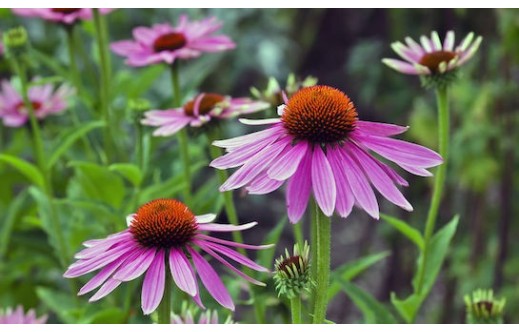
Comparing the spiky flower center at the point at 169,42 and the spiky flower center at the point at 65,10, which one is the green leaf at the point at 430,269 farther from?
the spiky flower center at the point at 65,10

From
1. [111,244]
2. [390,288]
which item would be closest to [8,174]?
[111,244]

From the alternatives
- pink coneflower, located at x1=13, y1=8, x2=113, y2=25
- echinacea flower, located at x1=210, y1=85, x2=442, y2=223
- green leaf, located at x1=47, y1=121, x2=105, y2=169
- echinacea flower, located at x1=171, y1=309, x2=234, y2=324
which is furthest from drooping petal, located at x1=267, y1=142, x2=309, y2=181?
pink coneflower, located at x1=13, y1=8, x2=113, y2=25

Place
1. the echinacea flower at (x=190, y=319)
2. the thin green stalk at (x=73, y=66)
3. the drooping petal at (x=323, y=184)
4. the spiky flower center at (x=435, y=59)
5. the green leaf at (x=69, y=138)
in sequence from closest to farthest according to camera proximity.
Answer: the drooping petal at (x=323, y=184) < the echinacea flower at (x=190, y=319) < the spiky flower center at (x=435, y=59) < the green leaf at (x=69, y=138) < the thin green stalk at (x=73, y=66)

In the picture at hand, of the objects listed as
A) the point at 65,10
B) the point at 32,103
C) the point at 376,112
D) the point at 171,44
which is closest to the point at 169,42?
the point at 171,44

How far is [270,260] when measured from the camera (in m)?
0.66

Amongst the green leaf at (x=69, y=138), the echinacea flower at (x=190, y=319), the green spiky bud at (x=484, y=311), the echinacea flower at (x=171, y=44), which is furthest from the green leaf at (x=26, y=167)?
the green spiky bud at (x=484, y=311)

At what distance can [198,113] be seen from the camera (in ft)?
2.10

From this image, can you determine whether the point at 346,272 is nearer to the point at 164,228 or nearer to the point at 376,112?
the point at 164,228

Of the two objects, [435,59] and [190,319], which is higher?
[435,59]

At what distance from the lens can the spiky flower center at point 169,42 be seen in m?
0.75

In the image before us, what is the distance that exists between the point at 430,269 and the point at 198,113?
206mm

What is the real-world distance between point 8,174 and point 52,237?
0.84 ft

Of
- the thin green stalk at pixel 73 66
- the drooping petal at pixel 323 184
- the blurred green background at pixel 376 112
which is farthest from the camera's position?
the blurred green background at pixel 376 112

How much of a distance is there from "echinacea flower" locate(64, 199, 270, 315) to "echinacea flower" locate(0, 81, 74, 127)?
46 centimetres
